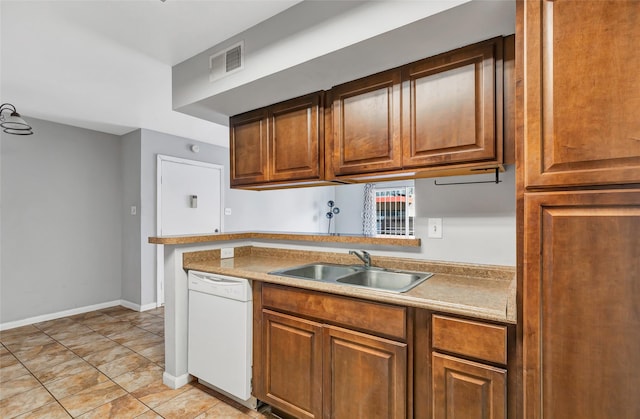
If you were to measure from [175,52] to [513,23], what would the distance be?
204cm

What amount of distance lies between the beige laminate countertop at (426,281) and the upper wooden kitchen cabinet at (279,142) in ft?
2.00

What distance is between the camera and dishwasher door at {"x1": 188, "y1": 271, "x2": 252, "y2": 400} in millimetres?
1926

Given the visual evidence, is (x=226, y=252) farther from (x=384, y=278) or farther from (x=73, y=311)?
(x=73, y=311)

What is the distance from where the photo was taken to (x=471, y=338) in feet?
4.06

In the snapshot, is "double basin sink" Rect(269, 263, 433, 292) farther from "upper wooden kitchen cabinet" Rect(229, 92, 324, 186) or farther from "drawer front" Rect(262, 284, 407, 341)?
"upper wooden kitchen cabinet" Rect(229, 92, 324, 186)

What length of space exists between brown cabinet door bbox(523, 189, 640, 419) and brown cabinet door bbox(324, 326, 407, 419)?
19.9 inches

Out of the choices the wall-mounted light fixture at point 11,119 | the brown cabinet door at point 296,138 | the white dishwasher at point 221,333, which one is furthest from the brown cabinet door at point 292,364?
the wall-mounted light fixture at point 11,119

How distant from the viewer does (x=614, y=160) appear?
95 cm

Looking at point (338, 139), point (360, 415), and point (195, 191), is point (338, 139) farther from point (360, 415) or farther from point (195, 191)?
point (195, 191)

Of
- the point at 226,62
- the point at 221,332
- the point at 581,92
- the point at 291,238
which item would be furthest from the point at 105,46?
the point at 581,92

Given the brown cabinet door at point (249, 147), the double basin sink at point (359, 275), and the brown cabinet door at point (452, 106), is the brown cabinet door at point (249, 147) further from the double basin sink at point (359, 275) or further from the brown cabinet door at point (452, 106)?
the brown cabinet door at point (452, 106)

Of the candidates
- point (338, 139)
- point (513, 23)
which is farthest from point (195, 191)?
point (513, 23)

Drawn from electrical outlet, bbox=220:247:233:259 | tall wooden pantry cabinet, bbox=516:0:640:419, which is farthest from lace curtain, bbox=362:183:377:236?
tall wooden pantry cabinet, bbox=516:0:640:419

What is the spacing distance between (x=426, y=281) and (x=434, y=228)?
37cm
